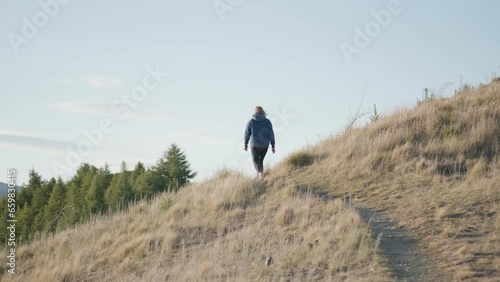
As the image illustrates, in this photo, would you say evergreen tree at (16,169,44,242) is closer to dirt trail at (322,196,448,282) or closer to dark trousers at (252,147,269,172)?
dark trousers at (252,147,269,172)

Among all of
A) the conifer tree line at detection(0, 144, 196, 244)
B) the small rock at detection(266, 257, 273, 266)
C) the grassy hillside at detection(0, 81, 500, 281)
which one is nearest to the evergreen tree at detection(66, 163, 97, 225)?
the conifer tree line at detection(0, 144, 196, 244)

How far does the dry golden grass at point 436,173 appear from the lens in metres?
9.32

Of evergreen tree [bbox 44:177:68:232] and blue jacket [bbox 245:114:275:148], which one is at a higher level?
blue jacket [bbox 245:114:275:148]

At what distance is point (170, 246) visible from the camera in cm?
1237

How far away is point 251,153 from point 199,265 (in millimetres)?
Answer: 5955

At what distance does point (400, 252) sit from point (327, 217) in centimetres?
216

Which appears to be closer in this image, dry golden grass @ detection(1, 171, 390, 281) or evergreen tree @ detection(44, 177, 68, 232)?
dry golden grass @ detection(1, 171, 390, 281)

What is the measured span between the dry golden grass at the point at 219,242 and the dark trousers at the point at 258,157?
63cm

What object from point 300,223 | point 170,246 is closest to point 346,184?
point 300,223

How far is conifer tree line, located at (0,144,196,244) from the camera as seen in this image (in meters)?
45.2

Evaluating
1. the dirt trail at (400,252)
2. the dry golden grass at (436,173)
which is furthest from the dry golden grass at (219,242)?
the dry golden grass at (436,173)

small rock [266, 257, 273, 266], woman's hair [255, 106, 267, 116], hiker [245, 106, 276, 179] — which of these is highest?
woman's hair [255, 106, 267, 116]

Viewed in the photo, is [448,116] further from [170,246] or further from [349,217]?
[170,246]

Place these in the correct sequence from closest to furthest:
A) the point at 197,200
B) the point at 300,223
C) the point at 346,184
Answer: the point at 300,223 < the point at 346,184 < the point at 197,200
